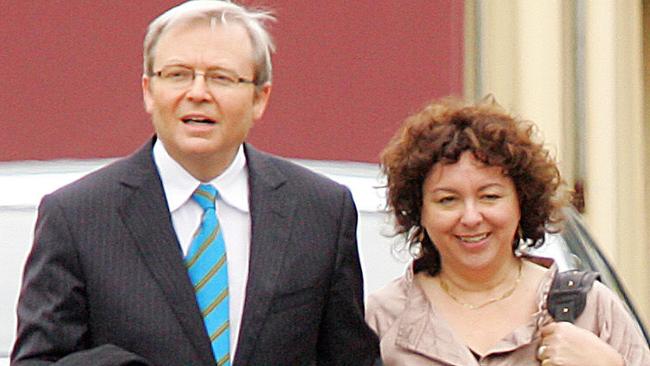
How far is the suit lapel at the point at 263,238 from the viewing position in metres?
3.71

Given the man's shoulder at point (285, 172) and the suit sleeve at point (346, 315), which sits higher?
the man's shoulder at point (285, 172)

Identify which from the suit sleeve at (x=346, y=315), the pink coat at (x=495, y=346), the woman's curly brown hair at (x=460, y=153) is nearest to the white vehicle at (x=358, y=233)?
the woman's curly brown hair at (x=460, y=153)

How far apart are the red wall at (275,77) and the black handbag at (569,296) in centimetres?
571

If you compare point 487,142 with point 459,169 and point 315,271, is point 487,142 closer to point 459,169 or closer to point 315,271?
point 459,169

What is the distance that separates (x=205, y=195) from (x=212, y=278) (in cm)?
18

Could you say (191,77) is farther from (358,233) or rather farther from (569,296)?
(358,233)

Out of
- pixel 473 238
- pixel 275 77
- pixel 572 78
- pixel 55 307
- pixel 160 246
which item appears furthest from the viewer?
pixel 572 78

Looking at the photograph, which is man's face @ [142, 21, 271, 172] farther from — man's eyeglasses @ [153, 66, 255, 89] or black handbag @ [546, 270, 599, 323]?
black handbag @ [546, 270, 599, 323]

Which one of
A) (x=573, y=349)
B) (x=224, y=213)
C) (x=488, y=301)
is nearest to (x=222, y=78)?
(x=224, y=213)

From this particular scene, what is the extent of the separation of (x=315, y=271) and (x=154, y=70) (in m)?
Result: 0.53

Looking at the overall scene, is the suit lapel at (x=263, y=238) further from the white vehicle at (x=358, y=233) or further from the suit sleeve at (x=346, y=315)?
the white vehicle at (x=358, y=233)

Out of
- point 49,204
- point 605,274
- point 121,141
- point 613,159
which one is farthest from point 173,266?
point 613,159

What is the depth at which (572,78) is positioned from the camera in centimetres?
1010

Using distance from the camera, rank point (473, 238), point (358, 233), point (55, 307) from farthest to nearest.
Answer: point (358, 233), point (473, 238), point (55, 307)
